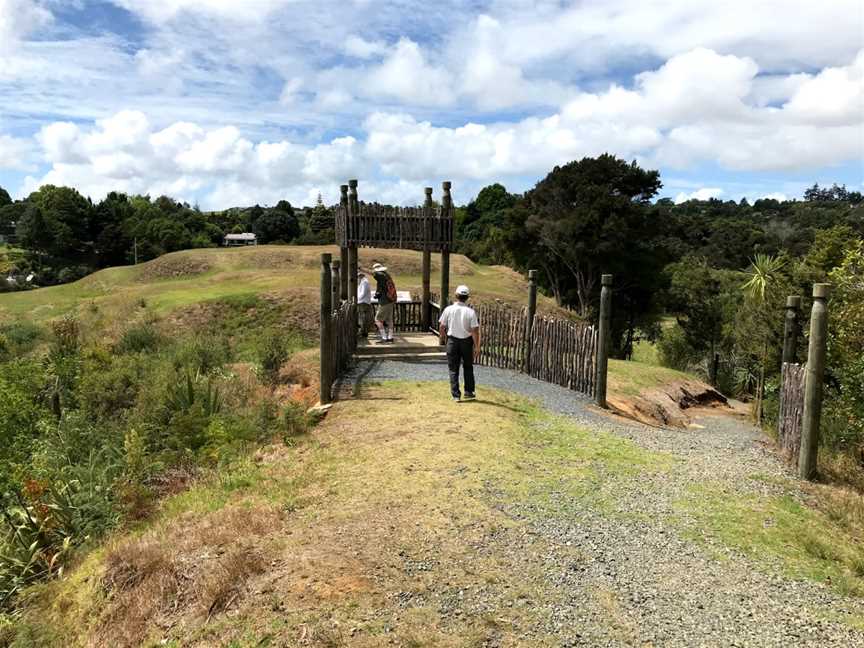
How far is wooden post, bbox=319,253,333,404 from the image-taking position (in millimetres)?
10328

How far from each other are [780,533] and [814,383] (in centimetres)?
263

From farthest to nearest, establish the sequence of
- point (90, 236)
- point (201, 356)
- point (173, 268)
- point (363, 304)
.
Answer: point (90, 236) < point (173, 268) < point (201, 356) < point (363, 304)

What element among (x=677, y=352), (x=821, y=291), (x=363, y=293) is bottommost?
(x=677, y=352)

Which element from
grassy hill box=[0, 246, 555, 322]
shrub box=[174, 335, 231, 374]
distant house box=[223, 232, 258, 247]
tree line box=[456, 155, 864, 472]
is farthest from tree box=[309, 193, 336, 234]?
shrub box=[174, 335, 231, 374]

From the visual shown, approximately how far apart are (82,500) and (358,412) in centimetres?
378

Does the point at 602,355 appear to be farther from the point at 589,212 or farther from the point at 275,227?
the point at 275,227

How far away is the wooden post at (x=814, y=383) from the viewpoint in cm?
766

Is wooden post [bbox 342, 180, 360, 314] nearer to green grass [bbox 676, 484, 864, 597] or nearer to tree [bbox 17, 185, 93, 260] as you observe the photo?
green grass [bbox 676, 484, 864, 597]

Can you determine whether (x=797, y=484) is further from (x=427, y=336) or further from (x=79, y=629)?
(x=427, y=336)

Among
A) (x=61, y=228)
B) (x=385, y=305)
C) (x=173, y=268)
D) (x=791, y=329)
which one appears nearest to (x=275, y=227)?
(x=61, y=228)

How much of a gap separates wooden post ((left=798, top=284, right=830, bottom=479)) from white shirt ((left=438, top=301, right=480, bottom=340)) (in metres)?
4.46

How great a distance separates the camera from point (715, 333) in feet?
93.4

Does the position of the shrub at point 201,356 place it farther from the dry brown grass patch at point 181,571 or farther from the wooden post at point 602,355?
the dry brown grass patch at point 181,571

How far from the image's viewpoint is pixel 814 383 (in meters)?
7.77
